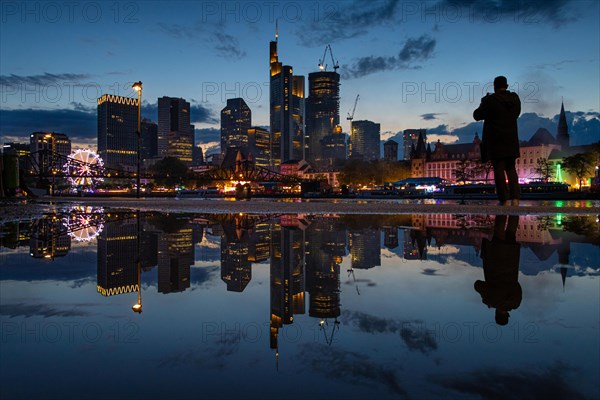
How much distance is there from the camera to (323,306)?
3.38 meters

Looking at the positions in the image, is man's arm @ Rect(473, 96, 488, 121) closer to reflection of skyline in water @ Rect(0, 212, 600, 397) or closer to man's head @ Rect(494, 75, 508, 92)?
man's head @ Rect(494, 75, 508, 92)

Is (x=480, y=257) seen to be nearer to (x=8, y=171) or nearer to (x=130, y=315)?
(x=130, y=315)

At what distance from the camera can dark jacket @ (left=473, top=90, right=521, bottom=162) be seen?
15.5 metres

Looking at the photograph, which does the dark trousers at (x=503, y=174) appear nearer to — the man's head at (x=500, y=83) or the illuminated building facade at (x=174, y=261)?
the man's head at (x=500, y=83)

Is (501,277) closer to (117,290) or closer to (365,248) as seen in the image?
(365,248)

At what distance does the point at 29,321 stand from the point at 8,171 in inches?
1174

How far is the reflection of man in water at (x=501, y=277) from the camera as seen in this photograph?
3.26m

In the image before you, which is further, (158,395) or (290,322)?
(290,322)

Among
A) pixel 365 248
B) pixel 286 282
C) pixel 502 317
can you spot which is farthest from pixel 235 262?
pixel 502 317

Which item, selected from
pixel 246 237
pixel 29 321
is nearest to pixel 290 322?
pixel 29 321

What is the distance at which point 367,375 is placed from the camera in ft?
6.79

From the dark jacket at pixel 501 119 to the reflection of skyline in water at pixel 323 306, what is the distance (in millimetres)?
9433

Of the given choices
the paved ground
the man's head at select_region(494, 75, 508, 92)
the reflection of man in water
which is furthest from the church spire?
the reflection of man in water

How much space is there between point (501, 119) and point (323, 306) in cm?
1461
